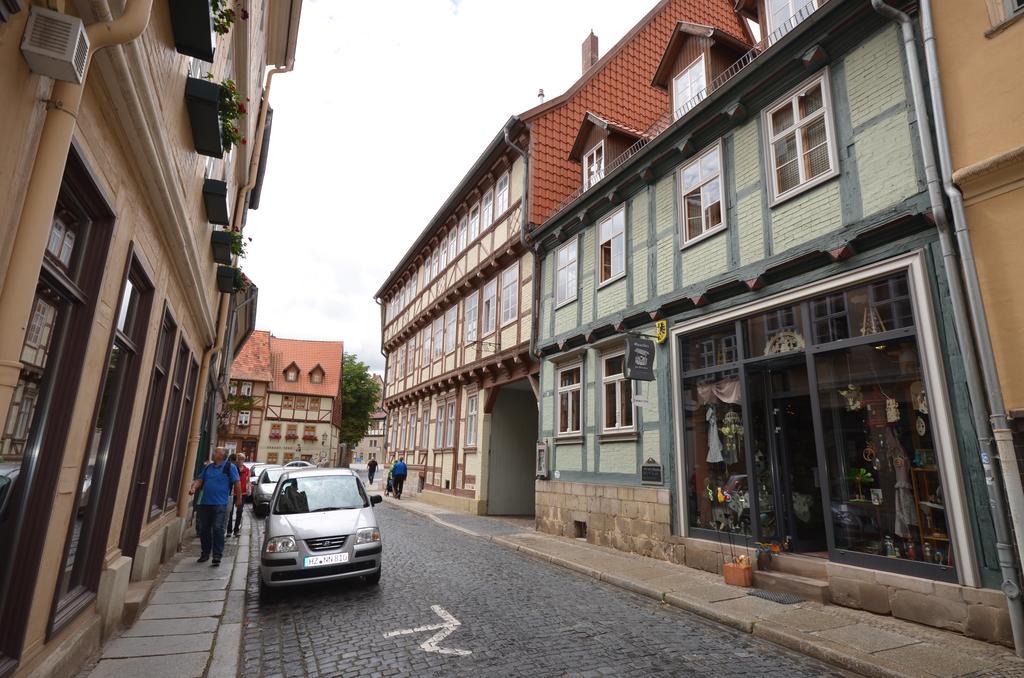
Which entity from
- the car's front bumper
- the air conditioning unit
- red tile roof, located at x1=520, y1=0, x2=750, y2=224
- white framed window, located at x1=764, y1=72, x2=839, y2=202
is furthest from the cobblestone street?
red tile roof, located at x1=520, y1=0, x2=750, y2=224

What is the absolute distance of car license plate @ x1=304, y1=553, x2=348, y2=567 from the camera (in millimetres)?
7309

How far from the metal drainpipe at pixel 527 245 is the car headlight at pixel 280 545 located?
8395 millimetres

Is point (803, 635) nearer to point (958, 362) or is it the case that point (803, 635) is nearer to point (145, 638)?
point (958, 362)

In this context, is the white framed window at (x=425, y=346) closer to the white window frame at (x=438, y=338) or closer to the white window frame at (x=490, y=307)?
the white window frame at (x=438, y=338)

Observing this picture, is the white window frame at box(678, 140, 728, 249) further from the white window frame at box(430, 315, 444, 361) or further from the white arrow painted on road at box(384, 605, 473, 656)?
the white window frame at box(430, 315, 444, 361)

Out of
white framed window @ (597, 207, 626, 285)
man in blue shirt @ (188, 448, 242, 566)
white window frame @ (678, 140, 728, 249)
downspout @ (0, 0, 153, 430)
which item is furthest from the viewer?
white framed window @ (597, 207, 626, 285)

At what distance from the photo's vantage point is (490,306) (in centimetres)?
1855

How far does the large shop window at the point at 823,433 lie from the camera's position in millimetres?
6488

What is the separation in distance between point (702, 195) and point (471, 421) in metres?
11.7

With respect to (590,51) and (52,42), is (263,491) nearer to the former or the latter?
(52,42)

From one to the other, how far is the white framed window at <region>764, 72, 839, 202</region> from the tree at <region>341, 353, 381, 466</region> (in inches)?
2159

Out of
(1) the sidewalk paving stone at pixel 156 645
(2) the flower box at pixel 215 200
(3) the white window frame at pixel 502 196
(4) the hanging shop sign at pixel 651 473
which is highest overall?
(3) the white window frame at pixel 502 196

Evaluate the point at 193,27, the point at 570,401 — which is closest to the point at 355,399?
the point at 570,401

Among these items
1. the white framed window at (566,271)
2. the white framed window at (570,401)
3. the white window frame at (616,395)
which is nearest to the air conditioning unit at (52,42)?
the white window frame at (616,395)
